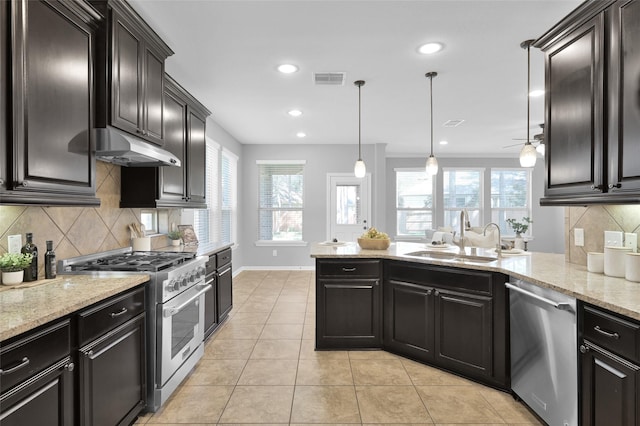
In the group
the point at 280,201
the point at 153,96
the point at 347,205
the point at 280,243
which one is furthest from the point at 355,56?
the point at 280,243

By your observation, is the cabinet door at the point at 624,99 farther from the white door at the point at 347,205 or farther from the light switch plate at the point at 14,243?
the white door at the point at 347,205

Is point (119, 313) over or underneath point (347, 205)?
underneath

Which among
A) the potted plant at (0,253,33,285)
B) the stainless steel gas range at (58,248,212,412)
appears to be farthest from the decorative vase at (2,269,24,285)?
the stainless steel gas range at (58,248,212,412)

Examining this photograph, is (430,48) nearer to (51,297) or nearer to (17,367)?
(51,297)

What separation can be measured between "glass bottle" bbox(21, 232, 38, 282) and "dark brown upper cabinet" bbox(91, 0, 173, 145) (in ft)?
2.61

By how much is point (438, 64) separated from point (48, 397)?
12.2 ft

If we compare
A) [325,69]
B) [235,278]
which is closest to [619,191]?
[325,69]

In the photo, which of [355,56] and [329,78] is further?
[329,78]

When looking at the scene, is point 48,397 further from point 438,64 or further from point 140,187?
point 438,64

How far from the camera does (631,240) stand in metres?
2.16

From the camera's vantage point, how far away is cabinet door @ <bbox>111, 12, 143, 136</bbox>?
2188mm

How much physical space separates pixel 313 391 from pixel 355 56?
2.86m

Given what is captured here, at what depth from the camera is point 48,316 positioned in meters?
1.39

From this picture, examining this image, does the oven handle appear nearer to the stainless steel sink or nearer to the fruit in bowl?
the fruit in bowl
